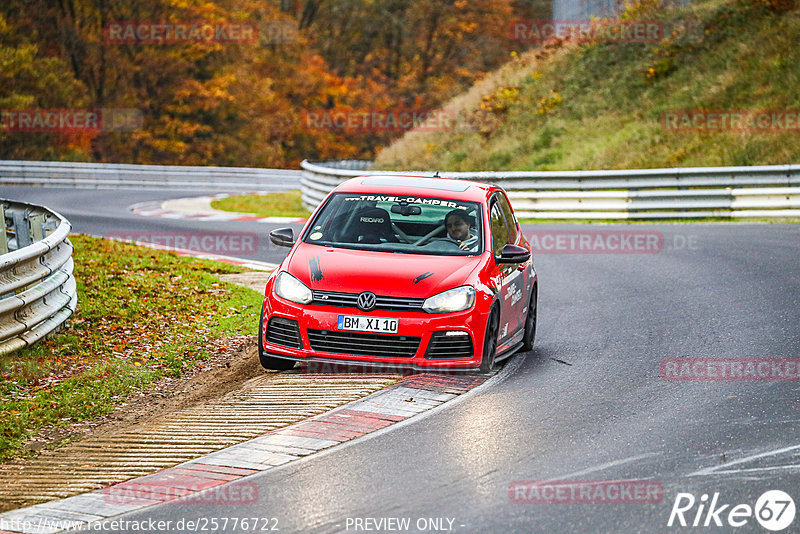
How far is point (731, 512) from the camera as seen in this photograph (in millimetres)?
5941

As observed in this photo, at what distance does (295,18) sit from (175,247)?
54816 millimetres

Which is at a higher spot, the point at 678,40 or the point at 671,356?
the point at 678,40

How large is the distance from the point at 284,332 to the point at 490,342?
1774 millimetres

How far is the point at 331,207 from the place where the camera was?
10.6 m

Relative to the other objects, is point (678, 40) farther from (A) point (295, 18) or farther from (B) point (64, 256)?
(A) point (295, 18)

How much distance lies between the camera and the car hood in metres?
9.16

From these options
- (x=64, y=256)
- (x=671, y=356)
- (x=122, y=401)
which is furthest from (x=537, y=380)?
(x=64, y=256)

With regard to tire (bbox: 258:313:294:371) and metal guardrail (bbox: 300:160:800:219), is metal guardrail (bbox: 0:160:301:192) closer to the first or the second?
metal guardrail (bbox: 300:160:800:219)

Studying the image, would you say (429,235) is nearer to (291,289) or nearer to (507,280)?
(507,280)

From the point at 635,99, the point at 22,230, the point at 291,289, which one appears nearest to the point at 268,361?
the point at 291,289

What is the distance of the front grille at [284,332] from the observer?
9.21 m

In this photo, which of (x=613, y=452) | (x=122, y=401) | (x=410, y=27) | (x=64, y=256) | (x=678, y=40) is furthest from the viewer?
(x=410, y=27)

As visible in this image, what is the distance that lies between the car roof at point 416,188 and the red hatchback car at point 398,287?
2 centimetres

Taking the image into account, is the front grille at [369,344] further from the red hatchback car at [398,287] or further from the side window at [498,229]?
the side window at [498,229]
